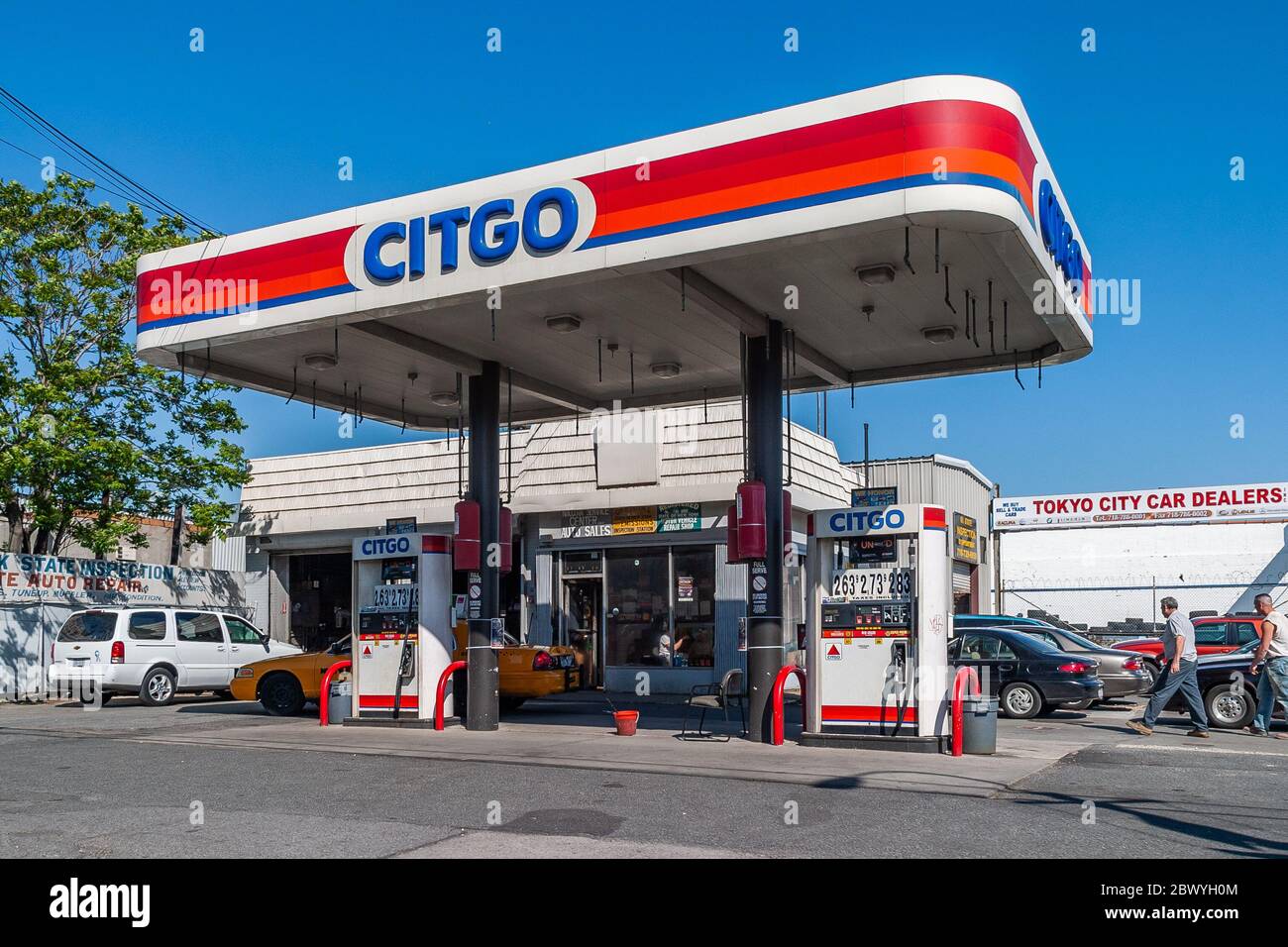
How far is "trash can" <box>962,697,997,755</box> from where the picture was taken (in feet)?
41.5

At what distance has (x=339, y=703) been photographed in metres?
17.1

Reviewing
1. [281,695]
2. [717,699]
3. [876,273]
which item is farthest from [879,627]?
[281,695]

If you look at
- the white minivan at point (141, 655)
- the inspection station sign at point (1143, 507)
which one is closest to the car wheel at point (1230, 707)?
the white minivan at point (141, 655)

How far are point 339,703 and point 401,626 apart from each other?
1607 millimetres

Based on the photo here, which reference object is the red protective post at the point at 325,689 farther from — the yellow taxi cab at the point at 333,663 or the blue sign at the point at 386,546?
the blue sign at the point at 386,546

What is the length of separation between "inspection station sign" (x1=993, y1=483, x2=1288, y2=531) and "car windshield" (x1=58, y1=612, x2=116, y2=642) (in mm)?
30859

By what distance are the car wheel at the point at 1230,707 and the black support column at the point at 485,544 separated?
31.7ft

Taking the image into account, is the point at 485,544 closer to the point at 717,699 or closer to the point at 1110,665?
the point at 717,699

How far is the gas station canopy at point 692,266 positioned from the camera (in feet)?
36.3

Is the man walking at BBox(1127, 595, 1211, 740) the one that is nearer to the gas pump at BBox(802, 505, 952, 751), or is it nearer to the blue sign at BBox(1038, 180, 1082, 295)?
the gas pump at BBox(802, 505, 952, 751)

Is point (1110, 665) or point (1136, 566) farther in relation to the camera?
point (1136, 566)

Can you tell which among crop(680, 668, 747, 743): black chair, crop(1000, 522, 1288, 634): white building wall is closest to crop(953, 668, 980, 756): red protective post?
crop(680, 668, 747, 743): black chair

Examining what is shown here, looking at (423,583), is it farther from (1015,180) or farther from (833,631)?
(1015,180)
